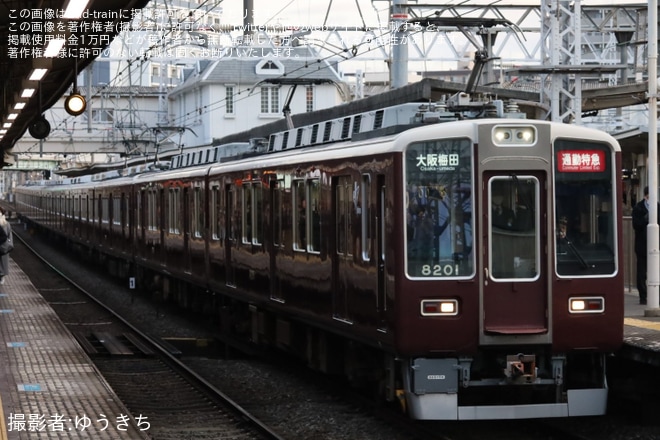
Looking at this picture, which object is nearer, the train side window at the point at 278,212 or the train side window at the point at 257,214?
the train side window at the point at 278,212

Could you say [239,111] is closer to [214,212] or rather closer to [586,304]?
[214,212]

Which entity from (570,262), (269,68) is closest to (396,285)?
(570,262)

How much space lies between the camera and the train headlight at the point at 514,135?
30.6ft

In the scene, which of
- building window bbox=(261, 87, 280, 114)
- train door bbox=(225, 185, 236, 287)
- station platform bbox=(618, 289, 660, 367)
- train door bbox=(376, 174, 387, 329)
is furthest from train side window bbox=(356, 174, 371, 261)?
building window bbox=(261, 87, 280, 114)

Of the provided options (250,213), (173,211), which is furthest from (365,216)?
(173,211)

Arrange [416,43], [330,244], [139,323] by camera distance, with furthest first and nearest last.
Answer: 1. [416,43]
2. [139,323]
3. [330,244]

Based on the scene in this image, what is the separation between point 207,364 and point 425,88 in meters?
4.46

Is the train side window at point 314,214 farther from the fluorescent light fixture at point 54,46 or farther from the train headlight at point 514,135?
the fluorescent light fixture at point 54,46

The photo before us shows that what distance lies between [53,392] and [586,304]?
15.5 ft

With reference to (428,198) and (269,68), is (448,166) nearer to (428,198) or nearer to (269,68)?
(428,198)

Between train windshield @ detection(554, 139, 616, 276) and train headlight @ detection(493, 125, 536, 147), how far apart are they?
22 cm

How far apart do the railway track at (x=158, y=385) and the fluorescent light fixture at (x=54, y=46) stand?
3607 millimetres

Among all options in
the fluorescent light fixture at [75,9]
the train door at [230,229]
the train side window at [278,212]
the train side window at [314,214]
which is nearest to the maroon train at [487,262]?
the train side window at [314,214]

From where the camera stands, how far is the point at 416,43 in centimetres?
2789
